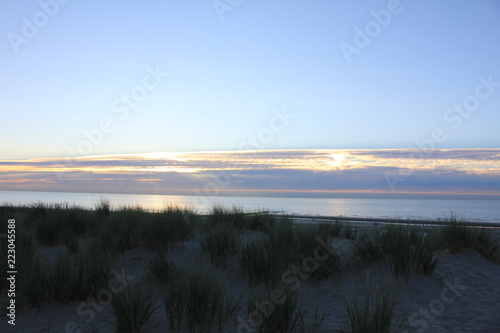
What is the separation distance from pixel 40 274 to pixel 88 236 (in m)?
6.01

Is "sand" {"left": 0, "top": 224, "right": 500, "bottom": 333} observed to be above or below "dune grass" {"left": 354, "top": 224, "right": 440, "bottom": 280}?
below

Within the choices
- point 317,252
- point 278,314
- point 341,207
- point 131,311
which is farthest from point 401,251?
point 341,207

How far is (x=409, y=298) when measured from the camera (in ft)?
23.9

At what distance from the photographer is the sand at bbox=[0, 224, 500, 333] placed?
20.5 feet

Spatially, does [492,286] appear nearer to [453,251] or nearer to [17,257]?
[453,251]

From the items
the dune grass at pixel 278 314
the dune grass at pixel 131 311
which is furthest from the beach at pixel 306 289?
the dune grass at pixel 131 311

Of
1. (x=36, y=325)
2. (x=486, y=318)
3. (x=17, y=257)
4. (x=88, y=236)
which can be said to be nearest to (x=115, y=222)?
(x=88, y=236)

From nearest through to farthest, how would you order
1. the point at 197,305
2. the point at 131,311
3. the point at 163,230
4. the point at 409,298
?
the point at 131,311 → the point at 197,305 → the point at 409,298 → the point at 163,230

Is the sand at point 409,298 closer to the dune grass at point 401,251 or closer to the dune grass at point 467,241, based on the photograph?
the dune grass at point 401,251

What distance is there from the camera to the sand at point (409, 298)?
246 inches

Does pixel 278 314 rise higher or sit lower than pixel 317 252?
lower

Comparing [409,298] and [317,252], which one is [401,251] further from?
[317,252]

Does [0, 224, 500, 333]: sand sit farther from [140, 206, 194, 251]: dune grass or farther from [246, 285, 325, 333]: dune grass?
[140, 206, 194, 251]: dune grass

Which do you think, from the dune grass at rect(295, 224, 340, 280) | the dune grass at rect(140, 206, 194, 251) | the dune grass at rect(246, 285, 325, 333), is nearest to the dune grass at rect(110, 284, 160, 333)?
the dune grass at rect(246, 285, 325, 333)
